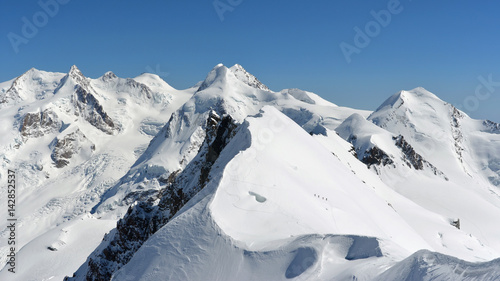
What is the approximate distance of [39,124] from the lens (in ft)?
602

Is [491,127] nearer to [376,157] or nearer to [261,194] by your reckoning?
[376,157]

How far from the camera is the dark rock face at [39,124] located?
179875mm

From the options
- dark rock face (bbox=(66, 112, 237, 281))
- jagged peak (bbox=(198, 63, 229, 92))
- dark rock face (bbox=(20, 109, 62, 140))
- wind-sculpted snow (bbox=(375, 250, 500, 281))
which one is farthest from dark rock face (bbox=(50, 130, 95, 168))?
wind-sculpted snow (bbox=(375, 250, 500, 281))

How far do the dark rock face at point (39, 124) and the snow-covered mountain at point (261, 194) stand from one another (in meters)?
0.62

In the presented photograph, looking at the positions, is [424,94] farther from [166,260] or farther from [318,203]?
[166,260]

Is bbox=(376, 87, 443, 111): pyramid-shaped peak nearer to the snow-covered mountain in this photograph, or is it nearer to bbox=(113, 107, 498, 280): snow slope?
the snow-covered mountain

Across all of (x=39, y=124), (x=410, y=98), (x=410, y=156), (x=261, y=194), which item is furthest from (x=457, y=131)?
(x=39, y=124)

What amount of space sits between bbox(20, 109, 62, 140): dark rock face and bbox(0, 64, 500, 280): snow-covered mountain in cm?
62

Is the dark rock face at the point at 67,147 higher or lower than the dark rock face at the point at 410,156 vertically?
higher

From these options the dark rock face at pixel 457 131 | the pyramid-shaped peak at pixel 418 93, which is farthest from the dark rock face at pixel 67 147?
the dark rock face at pixel 457 131

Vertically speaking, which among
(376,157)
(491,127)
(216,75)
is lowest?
(491,127)

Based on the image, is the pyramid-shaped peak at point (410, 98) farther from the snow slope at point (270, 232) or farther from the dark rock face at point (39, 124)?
the dark rock face at point (39, 124)

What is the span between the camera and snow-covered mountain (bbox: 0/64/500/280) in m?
15.9

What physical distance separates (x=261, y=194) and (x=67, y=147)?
591 ft
